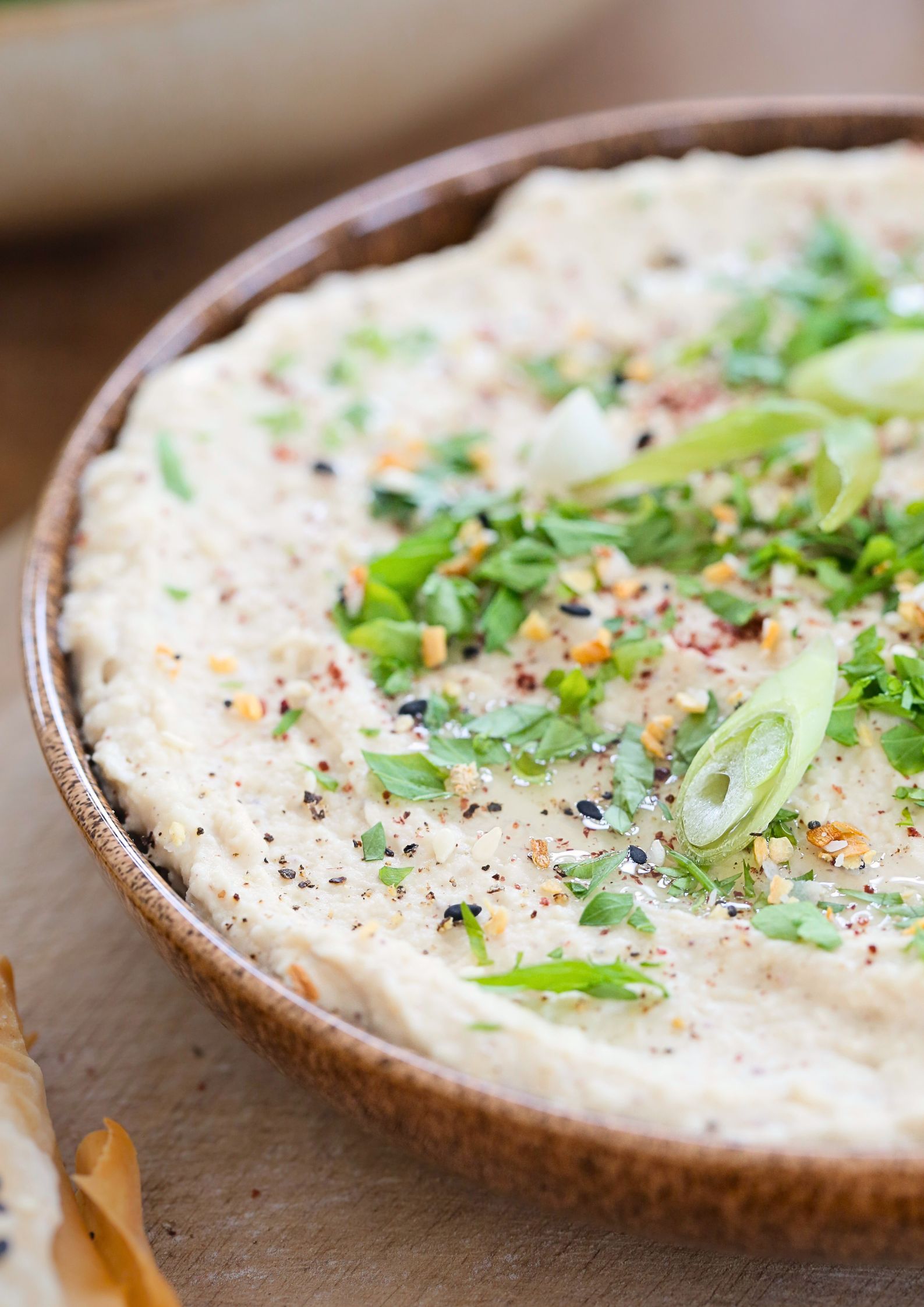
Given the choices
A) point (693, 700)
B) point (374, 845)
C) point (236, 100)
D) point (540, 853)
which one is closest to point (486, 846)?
point (540, 853)

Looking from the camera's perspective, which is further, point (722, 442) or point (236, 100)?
point (236, 100)

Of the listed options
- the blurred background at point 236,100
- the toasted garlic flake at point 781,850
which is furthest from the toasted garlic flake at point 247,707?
the blurred background at point 236,100

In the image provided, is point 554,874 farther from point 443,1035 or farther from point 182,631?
point 182,631

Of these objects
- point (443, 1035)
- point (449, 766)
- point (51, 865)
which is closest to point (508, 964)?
point (443, 1035)

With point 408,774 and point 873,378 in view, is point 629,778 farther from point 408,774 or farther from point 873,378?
point 873,378

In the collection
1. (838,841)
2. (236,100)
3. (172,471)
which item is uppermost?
(236,100)

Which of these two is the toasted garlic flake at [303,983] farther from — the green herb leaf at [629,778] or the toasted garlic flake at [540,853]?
the green herb leaf at [629,778]

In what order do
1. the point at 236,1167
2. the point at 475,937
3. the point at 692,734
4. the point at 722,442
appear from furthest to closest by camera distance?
1. the point at 722,442
2. the point at 692,734
3. the point at 236,1167
4. the point at 475,937
